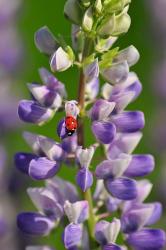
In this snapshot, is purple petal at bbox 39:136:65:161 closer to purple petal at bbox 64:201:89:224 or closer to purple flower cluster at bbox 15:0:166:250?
purple flower cluster at bbox 15:0:166:250

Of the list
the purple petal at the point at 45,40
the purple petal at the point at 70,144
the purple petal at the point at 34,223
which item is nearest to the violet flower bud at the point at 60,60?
the purple petal at the point at 45,40

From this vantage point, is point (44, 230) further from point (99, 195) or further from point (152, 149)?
point (152, 149)

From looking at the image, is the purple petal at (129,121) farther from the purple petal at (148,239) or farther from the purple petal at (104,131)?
the purple petal at (148,239)

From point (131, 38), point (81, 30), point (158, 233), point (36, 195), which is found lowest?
point (131, 38)

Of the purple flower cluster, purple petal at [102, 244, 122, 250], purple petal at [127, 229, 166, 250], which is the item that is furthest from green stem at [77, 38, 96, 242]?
purple petal at [127, 229, 166, 250]

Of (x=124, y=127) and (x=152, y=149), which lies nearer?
(x=124, y=127)

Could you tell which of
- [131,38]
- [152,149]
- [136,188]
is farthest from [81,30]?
[131,38]

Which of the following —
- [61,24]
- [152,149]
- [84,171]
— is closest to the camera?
[84,171]

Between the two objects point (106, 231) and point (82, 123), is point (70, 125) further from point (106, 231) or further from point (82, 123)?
point (106, 231)
